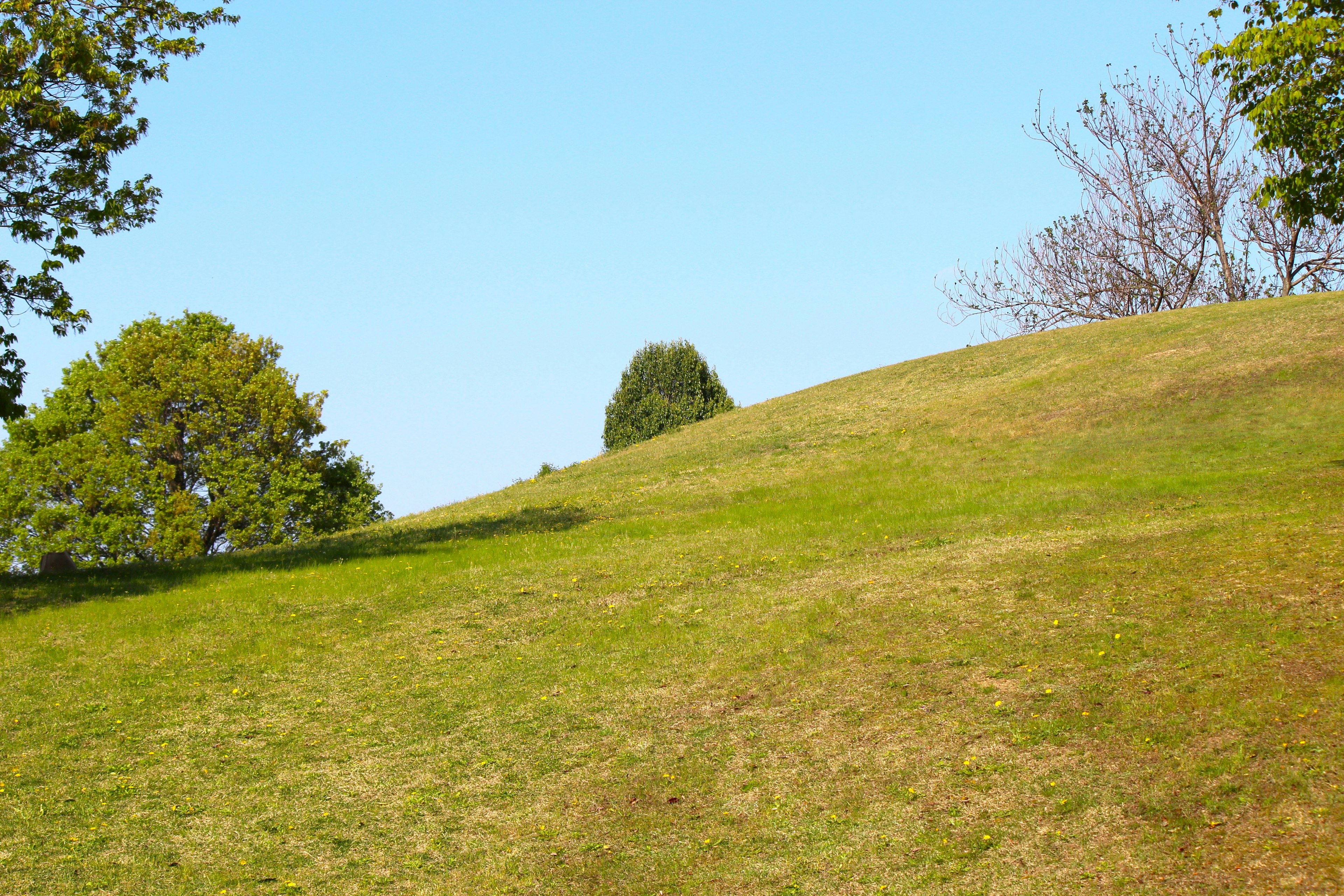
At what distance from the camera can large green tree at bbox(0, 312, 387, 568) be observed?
46.9 metres

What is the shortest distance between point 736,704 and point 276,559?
18745mm

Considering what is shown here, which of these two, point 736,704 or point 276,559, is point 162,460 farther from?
point 736,704

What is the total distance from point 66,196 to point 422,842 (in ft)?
65.3

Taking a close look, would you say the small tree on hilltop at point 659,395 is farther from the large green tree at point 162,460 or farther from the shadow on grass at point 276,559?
the shadow on grass at point 276,559

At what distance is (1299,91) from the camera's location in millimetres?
21500

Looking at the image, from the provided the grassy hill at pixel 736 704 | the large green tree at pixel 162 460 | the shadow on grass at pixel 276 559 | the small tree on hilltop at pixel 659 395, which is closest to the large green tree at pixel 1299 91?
the grassy hill at pixel 736 704

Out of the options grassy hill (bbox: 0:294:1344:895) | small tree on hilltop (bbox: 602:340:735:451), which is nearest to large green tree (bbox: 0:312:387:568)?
grassy hill (bbox: 0:294:1344:895)

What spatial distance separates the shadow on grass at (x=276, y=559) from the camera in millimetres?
25672

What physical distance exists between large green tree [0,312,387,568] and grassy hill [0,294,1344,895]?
1949cm

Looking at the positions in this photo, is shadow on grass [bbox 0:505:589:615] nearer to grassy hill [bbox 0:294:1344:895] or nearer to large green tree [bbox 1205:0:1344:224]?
grassy hill [bbox 0:294:1344:895]

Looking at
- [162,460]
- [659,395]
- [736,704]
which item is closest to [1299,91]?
[736,704]

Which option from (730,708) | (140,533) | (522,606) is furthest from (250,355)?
(730,708)

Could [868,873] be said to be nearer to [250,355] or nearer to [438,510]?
[438,510]

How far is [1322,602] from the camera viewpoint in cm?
1535
